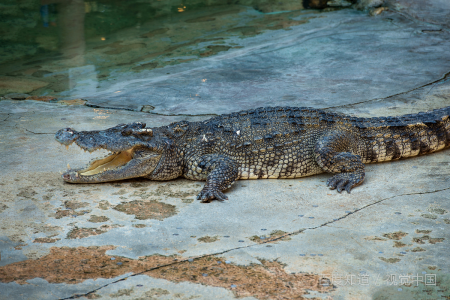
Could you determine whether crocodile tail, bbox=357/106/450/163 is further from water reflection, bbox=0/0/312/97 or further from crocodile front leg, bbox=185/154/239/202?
water reflection, bbox=0/0/312/97

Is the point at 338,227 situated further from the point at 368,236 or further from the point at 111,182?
the point at 111,182

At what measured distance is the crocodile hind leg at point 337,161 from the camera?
4.61 meters

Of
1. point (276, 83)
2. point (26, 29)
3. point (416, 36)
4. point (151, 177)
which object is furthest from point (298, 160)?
point (26, 29)

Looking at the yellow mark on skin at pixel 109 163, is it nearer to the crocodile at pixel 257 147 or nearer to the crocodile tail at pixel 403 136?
the crocodile at pixel 257 147

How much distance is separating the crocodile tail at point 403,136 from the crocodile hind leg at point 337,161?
1.22 ft

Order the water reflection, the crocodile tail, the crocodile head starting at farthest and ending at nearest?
the water reflection, the crocodile tail, the crocodile head

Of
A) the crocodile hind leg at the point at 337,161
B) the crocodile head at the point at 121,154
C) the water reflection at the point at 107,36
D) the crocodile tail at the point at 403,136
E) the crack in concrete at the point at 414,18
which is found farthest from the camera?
the crack in concrete at the point at 414,18

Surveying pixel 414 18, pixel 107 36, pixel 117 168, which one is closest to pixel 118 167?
pixel 117 168

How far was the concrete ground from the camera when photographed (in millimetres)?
2992

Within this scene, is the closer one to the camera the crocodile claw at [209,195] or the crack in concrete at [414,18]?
the crocodile claw at [209,195]

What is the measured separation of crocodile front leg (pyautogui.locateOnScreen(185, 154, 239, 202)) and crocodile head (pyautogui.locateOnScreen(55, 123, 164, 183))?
1.35ft

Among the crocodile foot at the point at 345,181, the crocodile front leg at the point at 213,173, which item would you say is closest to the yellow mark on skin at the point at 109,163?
the crocodile front leg at the point at 213,173

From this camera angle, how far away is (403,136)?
16.7ft

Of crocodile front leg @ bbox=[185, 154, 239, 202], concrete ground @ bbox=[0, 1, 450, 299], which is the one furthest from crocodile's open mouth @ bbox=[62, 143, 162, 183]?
crocodile front leg @ bbox=[185, 154, 239, 202]
